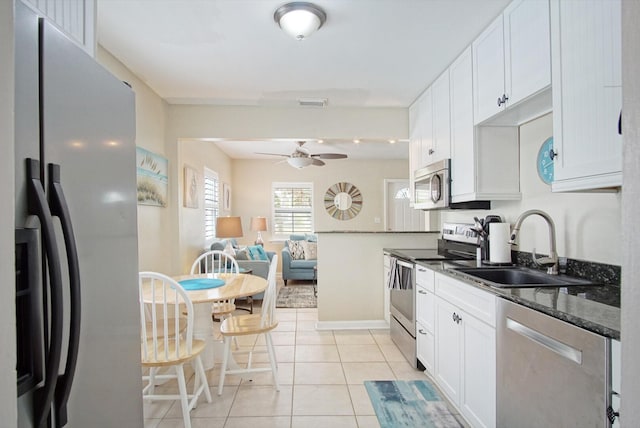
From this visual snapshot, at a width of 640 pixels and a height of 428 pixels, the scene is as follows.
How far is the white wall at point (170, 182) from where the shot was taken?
2.91m

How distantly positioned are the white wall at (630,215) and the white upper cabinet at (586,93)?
3.20 ft

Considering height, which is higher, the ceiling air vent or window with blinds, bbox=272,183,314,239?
the ceiling air vent

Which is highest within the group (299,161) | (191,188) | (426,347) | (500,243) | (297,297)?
(299,161)

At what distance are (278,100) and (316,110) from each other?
437mm

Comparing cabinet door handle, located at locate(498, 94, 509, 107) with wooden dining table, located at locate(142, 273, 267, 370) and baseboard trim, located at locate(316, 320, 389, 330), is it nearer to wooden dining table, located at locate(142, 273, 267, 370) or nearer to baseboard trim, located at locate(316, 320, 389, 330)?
wooden dining table, located at locate(142, 273, 267, 370)

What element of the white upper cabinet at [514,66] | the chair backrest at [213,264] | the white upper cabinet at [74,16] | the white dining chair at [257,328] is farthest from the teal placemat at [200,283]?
the white upper cabinet at [514,66]

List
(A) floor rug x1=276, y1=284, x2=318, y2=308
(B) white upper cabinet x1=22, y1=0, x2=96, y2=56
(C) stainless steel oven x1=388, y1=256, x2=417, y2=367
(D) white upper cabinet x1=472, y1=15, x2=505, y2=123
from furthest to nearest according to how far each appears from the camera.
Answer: (A) floor rug x1=276, y1=284, x2=318, y2=308
(C) stainless steel oven x1=388, y1=256, x2=417, y2=367
(D) white upper cabinet x1=472, y1=15, x2=505, y2=123
(B) white upper cabinet x1=22, y1=0, x2=96, y2=56

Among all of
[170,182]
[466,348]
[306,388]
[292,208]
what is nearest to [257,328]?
[306,388]

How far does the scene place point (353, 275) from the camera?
152 inches

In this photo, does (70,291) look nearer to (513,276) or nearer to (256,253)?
(513,276)

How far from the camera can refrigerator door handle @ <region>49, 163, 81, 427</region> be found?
0.77 metres

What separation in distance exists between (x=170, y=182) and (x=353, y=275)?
2.20 metres

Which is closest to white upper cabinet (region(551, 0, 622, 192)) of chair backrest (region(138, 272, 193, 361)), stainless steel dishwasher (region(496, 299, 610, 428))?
stainless steel dishwasher (region(496, 299, 610, 428))

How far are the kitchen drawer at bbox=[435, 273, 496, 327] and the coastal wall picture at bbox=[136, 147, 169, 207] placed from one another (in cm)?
247
